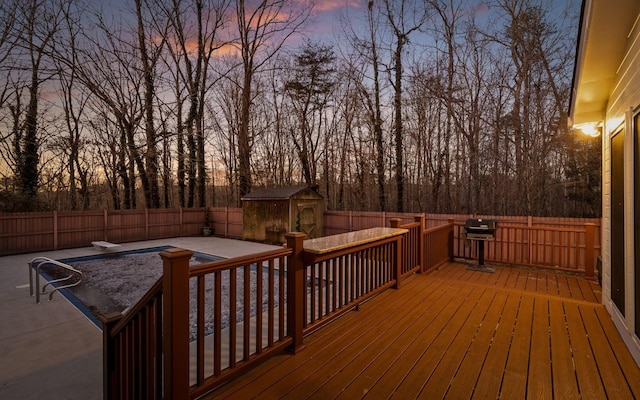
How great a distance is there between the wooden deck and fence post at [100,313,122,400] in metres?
0.72

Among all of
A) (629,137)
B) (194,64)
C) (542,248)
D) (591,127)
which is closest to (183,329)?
(629,137)

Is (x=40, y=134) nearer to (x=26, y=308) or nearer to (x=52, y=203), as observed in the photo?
(x=52, y=203)

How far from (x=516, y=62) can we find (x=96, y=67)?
16.4 m

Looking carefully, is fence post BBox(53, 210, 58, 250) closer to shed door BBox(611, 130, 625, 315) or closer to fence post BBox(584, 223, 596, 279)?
shed door BBox(611, 130, 625, 315)

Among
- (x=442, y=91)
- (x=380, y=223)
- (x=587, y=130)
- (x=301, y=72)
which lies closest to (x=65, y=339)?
(x=587, y=130)

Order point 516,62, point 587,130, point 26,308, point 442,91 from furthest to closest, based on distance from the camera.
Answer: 1. point 442,91
2. point 516,62
3. point 26,308
4. point 587,130

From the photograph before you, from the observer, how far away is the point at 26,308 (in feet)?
15.8

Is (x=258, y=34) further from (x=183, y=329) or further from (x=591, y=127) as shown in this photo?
(x=183, y=329)

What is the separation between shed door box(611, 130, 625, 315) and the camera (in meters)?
2.89

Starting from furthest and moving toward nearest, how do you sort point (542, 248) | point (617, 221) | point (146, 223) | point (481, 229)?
point (146, 223)
point (542, 248)
point (481, 229)
point (617, 221)

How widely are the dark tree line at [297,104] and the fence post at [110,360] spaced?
10.2 m

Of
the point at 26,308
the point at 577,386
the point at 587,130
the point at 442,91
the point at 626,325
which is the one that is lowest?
the point at 26,308

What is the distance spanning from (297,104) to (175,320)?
1412 centimetres

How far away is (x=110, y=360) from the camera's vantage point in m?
2.04
